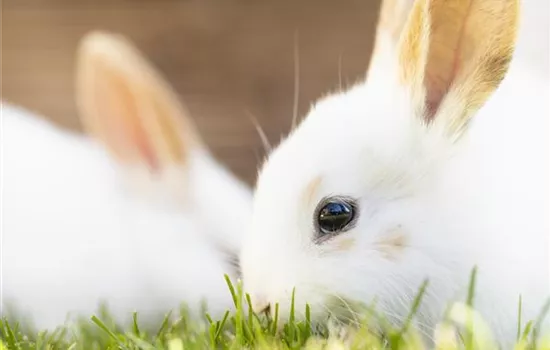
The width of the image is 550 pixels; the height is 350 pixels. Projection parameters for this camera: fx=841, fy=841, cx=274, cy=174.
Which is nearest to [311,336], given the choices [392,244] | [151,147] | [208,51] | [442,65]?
[392,244]

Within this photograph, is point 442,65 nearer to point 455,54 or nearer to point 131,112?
point 455,54

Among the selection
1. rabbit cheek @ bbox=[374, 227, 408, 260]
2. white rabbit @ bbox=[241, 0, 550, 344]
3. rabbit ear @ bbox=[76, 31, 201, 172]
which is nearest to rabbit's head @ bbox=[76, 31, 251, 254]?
rabbit ear @ bbox=[76, 31, 201, 172]

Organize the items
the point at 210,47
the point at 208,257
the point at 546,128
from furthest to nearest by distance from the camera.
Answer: the point at 210,47
the point at 208,257
the point at 546,128

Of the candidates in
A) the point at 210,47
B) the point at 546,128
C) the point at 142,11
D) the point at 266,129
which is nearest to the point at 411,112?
the point at 546,128

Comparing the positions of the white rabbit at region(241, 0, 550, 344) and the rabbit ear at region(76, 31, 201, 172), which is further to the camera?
the rabbit ear at region(76, 31, 201, 172)

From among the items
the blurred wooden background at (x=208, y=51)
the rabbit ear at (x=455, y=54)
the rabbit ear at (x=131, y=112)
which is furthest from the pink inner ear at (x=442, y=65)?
the rabbit ear at (x=131, y=112)

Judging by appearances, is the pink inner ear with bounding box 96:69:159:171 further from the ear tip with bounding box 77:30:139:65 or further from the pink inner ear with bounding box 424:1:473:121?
the pink inner ear with bounding box 424:1:473:121

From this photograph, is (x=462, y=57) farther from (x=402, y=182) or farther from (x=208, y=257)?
(x=208, y=257)
